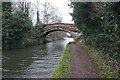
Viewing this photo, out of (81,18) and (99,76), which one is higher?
(81,18)

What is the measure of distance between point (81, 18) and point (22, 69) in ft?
21.2

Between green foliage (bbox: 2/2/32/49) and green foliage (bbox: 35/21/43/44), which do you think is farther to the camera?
green foliage (bbox: 35/21/43/44)

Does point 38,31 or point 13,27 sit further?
point 38,31

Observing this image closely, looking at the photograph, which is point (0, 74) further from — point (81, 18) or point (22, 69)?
point (81, 18)

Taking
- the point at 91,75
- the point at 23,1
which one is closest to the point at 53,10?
the point at 23,1

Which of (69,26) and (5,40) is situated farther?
(69,26)

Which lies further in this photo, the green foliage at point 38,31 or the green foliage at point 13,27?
the green foliage at point 38,31

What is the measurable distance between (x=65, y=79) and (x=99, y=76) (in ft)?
4.95

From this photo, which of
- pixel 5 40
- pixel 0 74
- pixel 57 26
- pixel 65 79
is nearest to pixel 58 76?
pixel 65 79

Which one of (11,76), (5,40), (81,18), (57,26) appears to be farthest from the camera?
(57,26)

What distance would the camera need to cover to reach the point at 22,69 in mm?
14758

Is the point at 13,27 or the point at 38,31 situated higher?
the point at 13,27

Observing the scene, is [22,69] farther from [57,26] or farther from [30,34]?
[57,26]

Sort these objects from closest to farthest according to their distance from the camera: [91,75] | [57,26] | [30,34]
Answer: [91,75], [30,34], [57,26]
